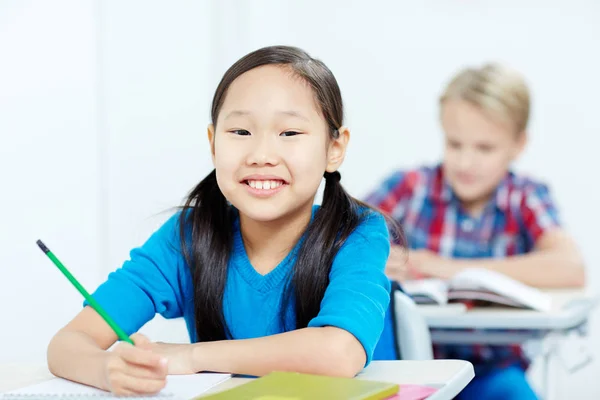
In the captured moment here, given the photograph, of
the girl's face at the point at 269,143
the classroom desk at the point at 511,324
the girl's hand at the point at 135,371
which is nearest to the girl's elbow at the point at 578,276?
the classroom desk at the point at 511,324

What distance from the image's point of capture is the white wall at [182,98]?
9.05 feet

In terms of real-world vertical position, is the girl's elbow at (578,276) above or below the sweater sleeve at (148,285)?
below

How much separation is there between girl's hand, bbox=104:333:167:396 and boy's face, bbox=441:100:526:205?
2513mm

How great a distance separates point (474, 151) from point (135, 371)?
2.64 meters

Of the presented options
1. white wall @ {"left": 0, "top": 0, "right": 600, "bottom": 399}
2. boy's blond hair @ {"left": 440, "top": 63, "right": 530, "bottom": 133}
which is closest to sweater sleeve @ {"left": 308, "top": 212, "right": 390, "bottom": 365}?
white wall @ {"left": 0, "top": 0, "right": 600, "bottom": 399}

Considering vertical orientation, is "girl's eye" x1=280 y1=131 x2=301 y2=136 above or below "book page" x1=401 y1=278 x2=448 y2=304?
above

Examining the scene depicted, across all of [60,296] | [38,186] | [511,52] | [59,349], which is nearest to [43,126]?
[38,186]

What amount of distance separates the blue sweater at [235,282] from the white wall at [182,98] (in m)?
0.39

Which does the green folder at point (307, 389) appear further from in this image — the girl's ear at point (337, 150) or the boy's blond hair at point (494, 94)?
the boy's blond hair at point (494, 94)

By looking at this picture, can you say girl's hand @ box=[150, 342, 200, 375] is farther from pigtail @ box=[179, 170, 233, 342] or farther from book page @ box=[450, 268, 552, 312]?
book page @ box=[450, 268, 552, 312]

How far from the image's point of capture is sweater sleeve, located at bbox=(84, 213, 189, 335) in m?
1.33

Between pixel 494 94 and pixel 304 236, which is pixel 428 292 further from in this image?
pixel 494 94

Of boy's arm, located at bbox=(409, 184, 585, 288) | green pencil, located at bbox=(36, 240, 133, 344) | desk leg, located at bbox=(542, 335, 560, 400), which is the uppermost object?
green pencil, located at bbox=(36, 240, 133, 344)

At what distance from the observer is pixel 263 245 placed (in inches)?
56.3
